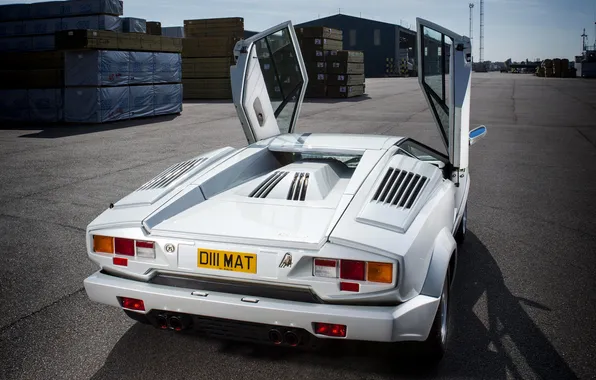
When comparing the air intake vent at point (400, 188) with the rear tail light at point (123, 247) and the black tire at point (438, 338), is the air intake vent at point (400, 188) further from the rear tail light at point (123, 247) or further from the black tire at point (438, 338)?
the rear tail light at point (123, 247)

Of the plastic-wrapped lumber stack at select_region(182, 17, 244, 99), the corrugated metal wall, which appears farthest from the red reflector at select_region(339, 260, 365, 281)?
the corrugated metal wall

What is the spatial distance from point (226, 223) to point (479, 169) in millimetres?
7193

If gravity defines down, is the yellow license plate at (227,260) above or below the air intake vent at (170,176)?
below

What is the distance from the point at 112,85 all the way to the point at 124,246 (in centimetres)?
1505

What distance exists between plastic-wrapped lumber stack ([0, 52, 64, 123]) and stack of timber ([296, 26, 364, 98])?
13623 mm

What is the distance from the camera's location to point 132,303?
298 centimetres

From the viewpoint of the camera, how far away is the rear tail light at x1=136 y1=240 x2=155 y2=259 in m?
3.00

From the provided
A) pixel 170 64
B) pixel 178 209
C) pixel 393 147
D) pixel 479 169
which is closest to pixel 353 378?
pixel 178 209

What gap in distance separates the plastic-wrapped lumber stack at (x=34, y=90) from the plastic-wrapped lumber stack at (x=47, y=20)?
1.51m

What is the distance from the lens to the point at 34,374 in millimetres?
3096

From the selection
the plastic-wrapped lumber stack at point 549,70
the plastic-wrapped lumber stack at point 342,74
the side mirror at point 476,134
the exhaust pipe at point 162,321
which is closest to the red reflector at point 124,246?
the exhaust pipe at point 162,321

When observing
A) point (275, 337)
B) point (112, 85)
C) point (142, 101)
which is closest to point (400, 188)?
point (275, 337)

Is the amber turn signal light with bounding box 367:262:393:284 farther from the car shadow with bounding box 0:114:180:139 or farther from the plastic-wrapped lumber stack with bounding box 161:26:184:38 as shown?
the plastic-wrapped lumber stack with bounding box 161:26:184:38

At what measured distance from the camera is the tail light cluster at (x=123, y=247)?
3006 mm
